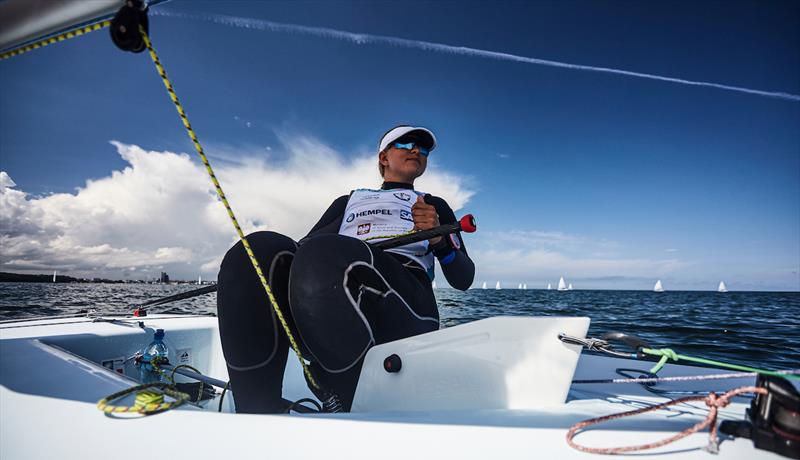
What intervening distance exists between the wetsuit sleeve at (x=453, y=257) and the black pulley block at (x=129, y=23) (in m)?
1.31

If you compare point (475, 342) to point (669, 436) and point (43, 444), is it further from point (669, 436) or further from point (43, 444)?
point (43, 444)

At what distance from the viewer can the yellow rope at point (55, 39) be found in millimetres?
882

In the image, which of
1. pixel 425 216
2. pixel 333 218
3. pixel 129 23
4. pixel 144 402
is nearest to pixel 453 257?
pixel 425 216

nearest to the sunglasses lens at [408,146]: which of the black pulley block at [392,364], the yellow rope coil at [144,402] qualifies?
the black pulley block at [392,364]

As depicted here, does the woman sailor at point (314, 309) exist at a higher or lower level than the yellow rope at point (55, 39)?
lower

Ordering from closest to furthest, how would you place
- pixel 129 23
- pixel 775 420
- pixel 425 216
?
pixel 775 420 → pixel 129 23 → pixel 425 216

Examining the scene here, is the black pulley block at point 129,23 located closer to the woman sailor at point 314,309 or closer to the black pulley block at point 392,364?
the woman sailor at point 314,309

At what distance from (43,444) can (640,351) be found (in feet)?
4.45

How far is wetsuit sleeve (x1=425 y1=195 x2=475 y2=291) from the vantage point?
70.9 inches

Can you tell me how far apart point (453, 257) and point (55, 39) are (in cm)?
159

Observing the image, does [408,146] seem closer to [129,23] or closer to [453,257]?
[453,257]

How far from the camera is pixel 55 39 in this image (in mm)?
906

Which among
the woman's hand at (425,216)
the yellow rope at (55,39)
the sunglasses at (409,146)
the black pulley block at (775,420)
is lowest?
the black pulley block at (775,420)

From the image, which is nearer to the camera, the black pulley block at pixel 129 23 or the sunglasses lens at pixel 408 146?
the black pulley block at pixel 129 23
